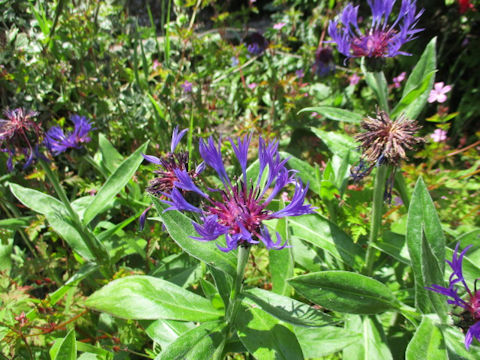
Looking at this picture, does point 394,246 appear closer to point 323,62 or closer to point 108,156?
point 108,156

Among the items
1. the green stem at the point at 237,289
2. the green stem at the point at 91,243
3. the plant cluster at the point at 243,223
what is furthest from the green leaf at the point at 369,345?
the green stem at the point at 91,243

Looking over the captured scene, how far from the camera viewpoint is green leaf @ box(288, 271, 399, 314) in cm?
129

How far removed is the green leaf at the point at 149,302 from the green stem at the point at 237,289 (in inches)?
3.6

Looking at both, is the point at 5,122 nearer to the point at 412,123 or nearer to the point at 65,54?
the point at 65,54

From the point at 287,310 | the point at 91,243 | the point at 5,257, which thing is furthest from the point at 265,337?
the point at 5,257

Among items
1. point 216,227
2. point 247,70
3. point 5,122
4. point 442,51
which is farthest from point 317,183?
point 442,51

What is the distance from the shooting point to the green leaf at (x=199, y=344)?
3.97 ft

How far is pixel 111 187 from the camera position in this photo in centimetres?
187

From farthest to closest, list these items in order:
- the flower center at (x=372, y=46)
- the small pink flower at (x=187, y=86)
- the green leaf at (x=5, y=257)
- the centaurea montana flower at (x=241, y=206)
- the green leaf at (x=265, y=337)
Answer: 1. the small pink flower at (x=187, y=86)
2. the green leaf at (x=5, y=257)
3. the flower center at (x=372, y=46)
4. the green leaf at (x=265, y=337)
5. the centaurea montana flower at (x=241, y=206)

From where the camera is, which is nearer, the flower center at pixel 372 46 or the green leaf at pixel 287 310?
the green leaf at pixel 287 310

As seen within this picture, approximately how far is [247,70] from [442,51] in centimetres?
→ 191

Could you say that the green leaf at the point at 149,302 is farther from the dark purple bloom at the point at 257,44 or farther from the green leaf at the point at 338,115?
the dark purple bloom at the point at 257,44

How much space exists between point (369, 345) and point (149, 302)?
962mm

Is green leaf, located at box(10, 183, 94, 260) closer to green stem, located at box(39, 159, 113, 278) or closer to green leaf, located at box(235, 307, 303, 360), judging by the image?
green stem, located at box(39, 159, 113, 278)
